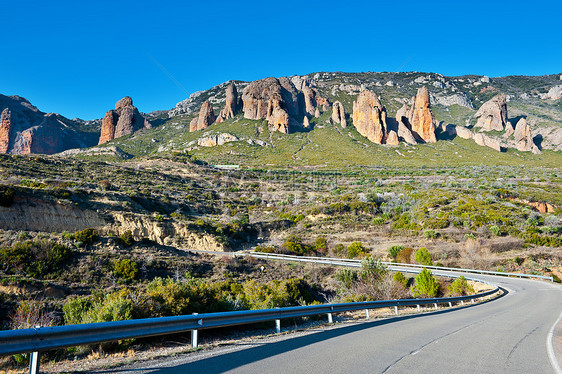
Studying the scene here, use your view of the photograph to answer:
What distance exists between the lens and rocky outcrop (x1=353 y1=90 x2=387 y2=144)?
11406 centimetres

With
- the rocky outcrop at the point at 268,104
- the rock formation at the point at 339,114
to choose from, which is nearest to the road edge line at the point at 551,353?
the rocky outcrop at the point at 268,104

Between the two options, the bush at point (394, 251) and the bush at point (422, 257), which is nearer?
the bush at point (422, 257)

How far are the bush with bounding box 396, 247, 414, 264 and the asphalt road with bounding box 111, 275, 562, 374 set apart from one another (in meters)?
19.0

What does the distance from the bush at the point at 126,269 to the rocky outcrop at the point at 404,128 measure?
111545mm

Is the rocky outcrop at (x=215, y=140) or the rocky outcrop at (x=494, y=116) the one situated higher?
the rocky outcrop at (x=494, y=116)

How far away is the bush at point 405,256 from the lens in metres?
28.0

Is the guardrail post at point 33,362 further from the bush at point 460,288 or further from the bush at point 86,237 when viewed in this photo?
the bush at point 460,288

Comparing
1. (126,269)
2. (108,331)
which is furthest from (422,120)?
(108,331)

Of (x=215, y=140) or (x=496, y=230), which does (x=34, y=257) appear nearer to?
(x=496, y=230)

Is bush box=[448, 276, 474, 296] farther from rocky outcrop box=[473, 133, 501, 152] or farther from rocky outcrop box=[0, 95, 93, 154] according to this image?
rocky outcrop box=[0, 95, 93, 154]

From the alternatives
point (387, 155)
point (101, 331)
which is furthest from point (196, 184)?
point (387, 155)

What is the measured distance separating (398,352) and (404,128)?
120117mm

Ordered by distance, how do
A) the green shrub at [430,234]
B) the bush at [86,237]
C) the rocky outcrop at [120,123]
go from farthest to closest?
the rocky outcrop at [120,123] → the green shrub at [430,234] → the bush at [86,237]

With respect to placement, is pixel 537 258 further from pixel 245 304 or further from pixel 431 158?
pixel 431 158
